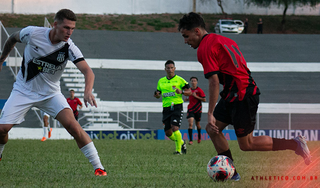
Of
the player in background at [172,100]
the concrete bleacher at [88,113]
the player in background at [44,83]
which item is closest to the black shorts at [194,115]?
the player in background at [172,100]

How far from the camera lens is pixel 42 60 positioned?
617cm

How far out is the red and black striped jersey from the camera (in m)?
5.44

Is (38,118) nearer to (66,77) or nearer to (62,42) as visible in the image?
→ (66,77)

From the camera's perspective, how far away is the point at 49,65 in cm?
619

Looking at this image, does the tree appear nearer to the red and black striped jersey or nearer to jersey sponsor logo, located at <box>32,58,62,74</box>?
the red and black striped jersey

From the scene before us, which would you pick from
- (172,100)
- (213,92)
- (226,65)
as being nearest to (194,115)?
(172,100)

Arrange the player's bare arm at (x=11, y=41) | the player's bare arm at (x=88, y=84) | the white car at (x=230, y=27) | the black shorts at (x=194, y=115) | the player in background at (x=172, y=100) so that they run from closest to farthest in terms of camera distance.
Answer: the player's bare arm at (x=88, y=84) → the player's bare arm at (x=11, y=41) → the player in background at (x=172, y=100) → the black shorts at (x=194, y=115) → the white car at (x=230, y=27)

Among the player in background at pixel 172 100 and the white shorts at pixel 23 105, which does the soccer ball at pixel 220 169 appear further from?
the player in background at pixel 172 100

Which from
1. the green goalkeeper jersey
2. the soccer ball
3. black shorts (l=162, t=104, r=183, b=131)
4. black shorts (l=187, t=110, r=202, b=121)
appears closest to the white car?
black shorts (l=187, t=110, r=202, b=121)

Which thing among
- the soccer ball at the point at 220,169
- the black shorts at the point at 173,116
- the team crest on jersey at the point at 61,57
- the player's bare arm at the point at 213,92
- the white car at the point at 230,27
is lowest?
the white car at the point at 230,27

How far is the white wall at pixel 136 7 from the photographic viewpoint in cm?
4141

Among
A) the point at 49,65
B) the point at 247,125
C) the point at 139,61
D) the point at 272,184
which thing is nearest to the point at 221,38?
the point at 247,125

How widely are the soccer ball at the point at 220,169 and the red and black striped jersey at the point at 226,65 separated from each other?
80 cm

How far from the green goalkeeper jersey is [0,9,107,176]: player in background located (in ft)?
19.6
